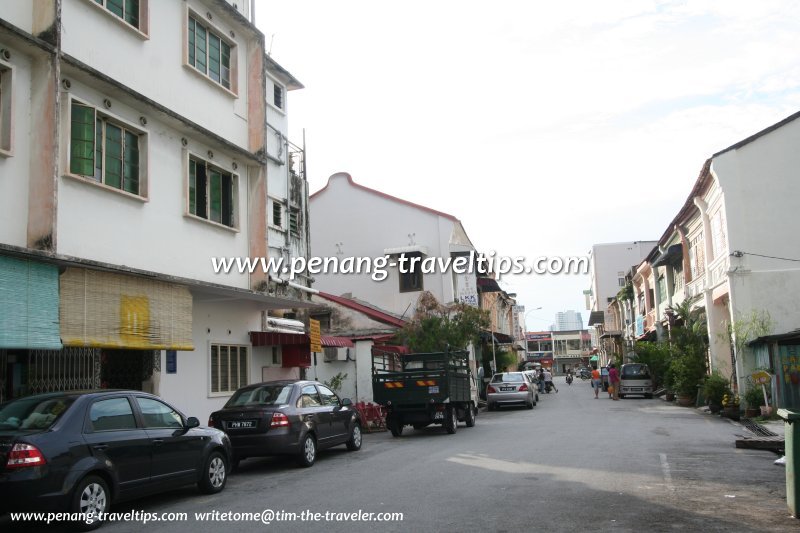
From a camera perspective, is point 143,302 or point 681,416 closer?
point 143,302

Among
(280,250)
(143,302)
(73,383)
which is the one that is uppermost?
(280,250)

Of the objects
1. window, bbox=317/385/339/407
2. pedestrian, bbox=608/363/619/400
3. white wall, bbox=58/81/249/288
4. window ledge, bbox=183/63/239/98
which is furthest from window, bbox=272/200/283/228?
pedestrian, bbox=608/363/619/400

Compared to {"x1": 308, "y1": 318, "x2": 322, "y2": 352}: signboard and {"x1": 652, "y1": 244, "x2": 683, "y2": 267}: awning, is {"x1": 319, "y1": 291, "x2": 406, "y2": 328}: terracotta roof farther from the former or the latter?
{"x1": 652, "y1": 244, "x2": 683, "y2": 267}: awning

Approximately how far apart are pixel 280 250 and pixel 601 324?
6481cm

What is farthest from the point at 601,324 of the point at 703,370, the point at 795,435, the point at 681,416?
the point at 795,435

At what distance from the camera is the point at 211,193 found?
17.2 m

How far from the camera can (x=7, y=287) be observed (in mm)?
10711

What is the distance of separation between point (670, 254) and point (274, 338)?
68.0ft

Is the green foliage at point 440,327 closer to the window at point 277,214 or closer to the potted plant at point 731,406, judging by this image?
the window at point 277,214

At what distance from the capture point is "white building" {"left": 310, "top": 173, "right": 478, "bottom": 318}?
Answer: 36156mm

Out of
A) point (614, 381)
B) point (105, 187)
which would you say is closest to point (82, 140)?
point (105, 187)

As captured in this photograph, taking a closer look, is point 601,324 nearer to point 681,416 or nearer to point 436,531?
point 681,416

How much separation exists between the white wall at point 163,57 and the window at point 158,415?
22.1ft

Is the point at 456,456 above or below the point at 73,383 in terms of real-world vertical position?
below
